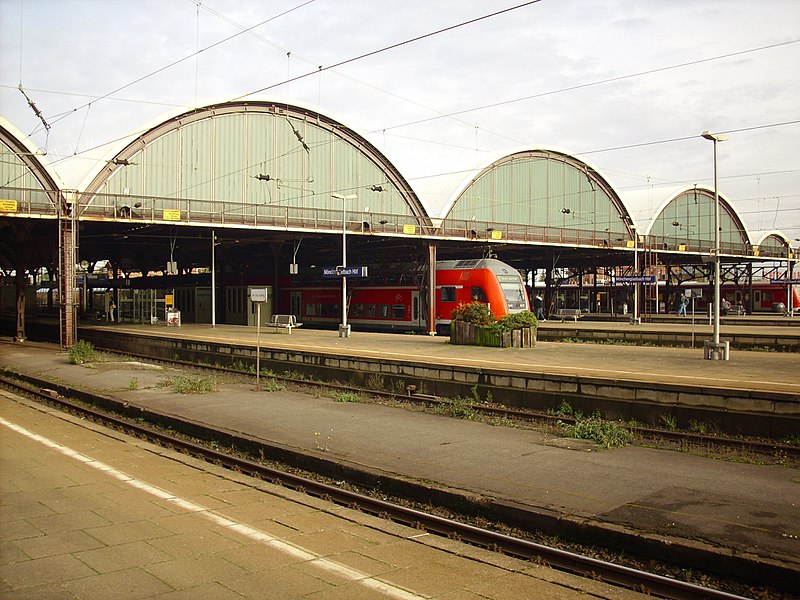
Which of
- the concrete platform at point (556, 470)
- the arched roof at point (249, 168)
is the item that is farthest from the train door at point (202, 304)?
the concrete platform at point (556, 470)

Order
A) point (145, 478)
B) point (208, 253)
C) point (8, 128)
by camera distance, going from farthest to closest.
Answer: point (208, 253) < point (8, 128) < point (145, 478)

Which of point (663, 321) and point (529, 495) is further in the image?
point (663, 321)

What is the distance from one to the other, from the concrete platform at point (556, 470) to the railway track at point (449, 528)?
1.99 feet

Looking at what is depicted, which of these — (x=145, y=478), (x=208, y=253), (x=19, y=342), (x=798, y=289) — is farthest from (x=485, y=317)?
(x=798, y=289)

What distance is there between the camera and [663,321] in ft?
160

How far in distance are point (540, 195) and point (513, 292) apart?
22.0m

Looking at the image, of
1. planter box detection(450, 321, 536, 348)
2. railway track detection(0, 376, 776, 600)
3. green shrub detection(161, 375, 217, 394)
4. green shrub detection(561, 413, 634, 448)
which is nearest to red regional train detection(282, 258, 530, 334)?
planter box detection(450, 321, 536, 348)

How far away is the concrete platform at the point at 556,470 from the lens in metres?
7.18

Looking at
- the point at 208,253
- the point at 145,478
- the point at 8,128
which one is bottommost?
the point at 145,478

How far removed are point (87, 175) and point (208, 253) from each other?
21053 mm

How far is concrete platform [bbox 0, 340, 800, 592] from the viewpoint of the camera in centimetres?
718

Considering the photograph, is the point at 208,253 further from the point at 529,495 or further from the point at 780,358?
the point at 529,495

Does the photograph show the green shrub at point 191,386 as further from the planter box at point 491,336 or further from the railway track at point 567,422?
the planter box at point 491,336

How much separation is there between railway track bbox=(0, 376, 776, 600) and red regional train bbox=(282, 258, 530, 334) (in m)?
24.3
